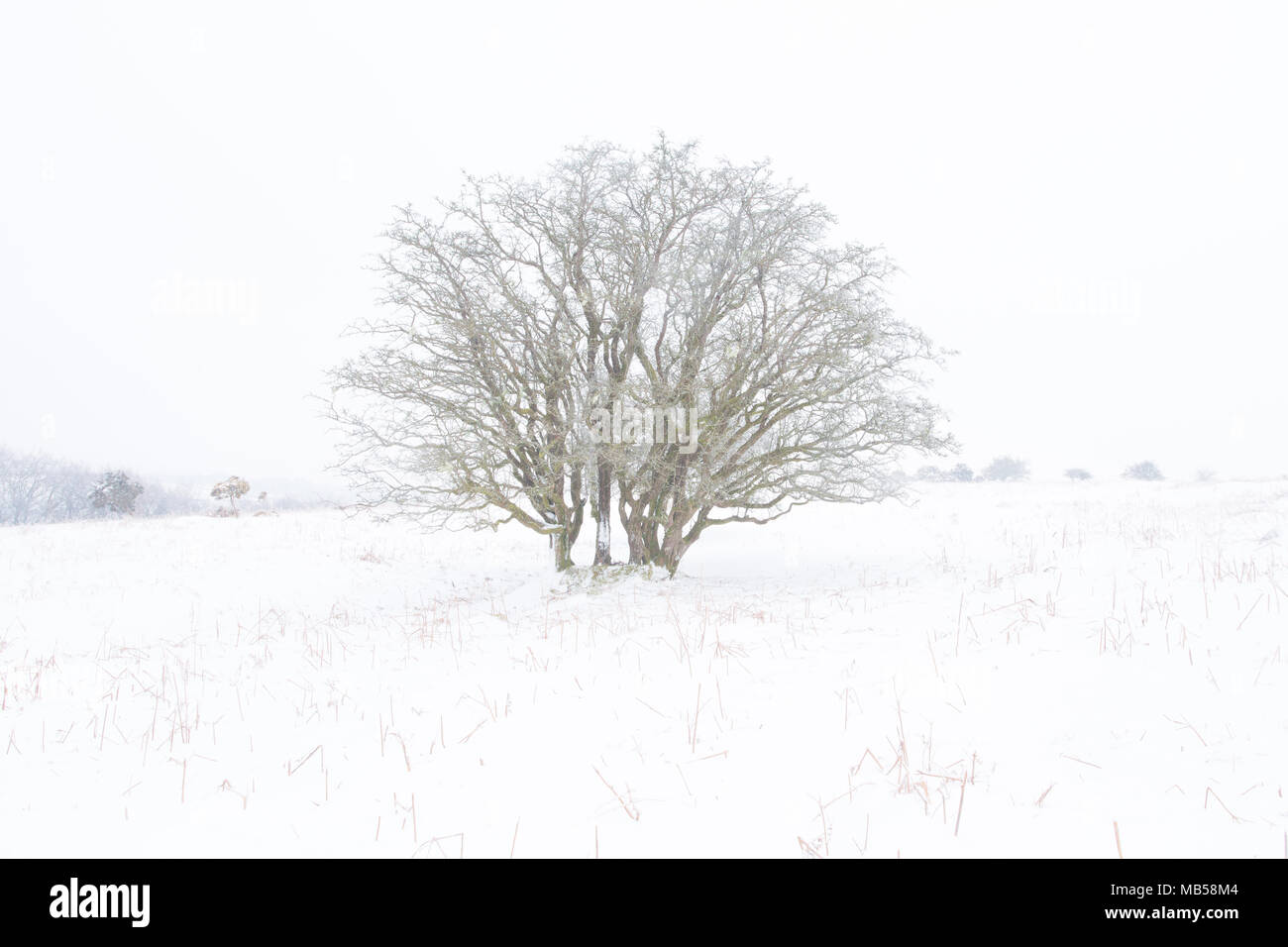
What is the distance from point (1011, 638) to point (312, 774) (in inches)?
203

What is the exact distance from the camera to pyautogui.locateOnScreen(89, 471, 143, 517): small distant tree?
3319cm

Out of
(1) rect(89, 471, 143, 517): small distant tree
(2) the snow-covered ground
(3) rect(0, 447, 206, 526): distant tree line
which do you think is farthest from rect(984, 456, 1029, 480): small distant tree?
(3) rect(0, 447, 206, 526): distant tree line

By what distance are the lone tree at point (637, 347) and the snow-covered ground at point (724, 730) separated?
3995 millimetres

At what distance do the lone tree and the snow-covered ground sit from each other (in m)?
4.00

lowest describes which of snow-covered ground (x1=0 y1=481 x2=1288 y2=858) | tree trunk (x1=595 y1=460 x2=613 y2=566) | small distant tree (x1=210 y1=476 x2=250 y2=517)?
snow-covered ground (x1=0 y1=481 x2=1288 y2=858)

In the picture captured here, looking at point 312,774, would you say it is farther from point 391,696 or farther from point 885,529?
point 885,529

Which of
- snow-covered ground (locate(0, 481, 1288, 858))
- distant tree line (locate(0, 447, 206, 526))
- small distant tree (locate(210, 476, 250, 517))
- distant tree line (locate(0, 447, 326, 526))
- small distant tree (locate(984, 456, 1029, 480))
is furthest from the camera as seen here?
small distant tree (locate(984, 456, 1029, 480))

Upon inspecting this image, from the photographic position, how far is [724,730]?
3748 mm

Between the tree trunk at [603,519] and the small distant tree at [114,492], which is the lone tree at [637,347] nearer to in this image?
the tree trunk at [603,519]

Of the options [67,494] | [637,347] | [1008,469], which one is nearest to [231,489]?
[637,347]

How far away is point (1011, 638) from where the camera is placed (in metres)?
4.87

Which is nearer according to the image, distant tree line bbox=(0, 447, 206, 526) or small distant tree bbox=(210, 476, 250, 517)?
small distant tree bbox=(210, 476, 250, 517)

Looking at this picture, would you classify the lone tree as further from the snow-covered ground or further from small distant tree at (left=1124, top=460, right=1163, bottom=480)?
small distant tree at (left=1124, top=460, right=1163, bottom=480)

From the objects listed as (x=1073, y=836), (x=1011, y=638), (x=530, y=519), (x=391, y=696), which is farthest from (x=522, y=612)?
(x=1073, y=836)
